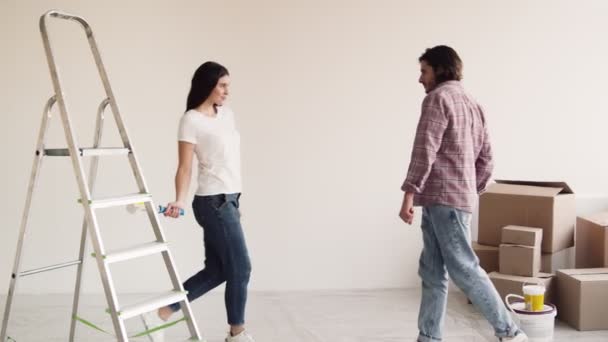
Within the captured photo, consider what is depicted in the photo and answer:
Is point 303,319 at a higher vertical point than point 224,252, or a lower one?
→ lower

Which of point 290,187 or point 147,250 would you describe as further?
point 290,187

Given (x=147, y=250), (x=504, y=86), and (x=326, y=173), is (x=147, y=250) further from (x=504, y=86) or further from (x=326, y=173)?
(x=504, y=86)

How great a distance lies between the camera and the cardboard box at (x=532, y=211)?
12.4 ft

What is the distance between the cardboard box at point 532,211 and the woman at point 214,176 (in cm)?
157

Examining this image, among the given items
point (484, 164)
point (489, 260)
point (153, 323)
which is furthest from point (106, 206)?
point (489, 260)

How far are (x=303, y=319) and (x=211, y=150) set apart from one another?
1.22 meters

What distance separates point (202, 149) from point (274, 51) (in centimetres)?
144

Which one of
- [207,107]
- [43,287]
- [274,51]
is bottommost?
[43,287]

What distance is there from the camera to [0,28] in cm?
402

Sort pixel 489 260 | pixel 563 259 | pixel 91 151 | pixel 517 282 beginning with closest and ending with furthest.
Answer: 1. pixel 91 151
2. pixel 517 282
3. pixel 489 260
4. pixel 563 259

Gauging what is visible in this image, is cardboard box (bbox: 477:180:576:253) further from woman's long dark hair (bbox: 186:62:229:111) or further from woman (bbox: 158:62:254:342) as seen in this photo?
woman's long dark hair (bbox: 186:62:229:111)

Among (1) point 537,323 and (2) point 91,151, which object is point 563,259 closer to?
(1) point 537,323

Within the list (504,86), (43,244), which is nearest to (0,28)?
(43,244)

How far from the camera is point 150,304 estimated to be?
2.57 metres
